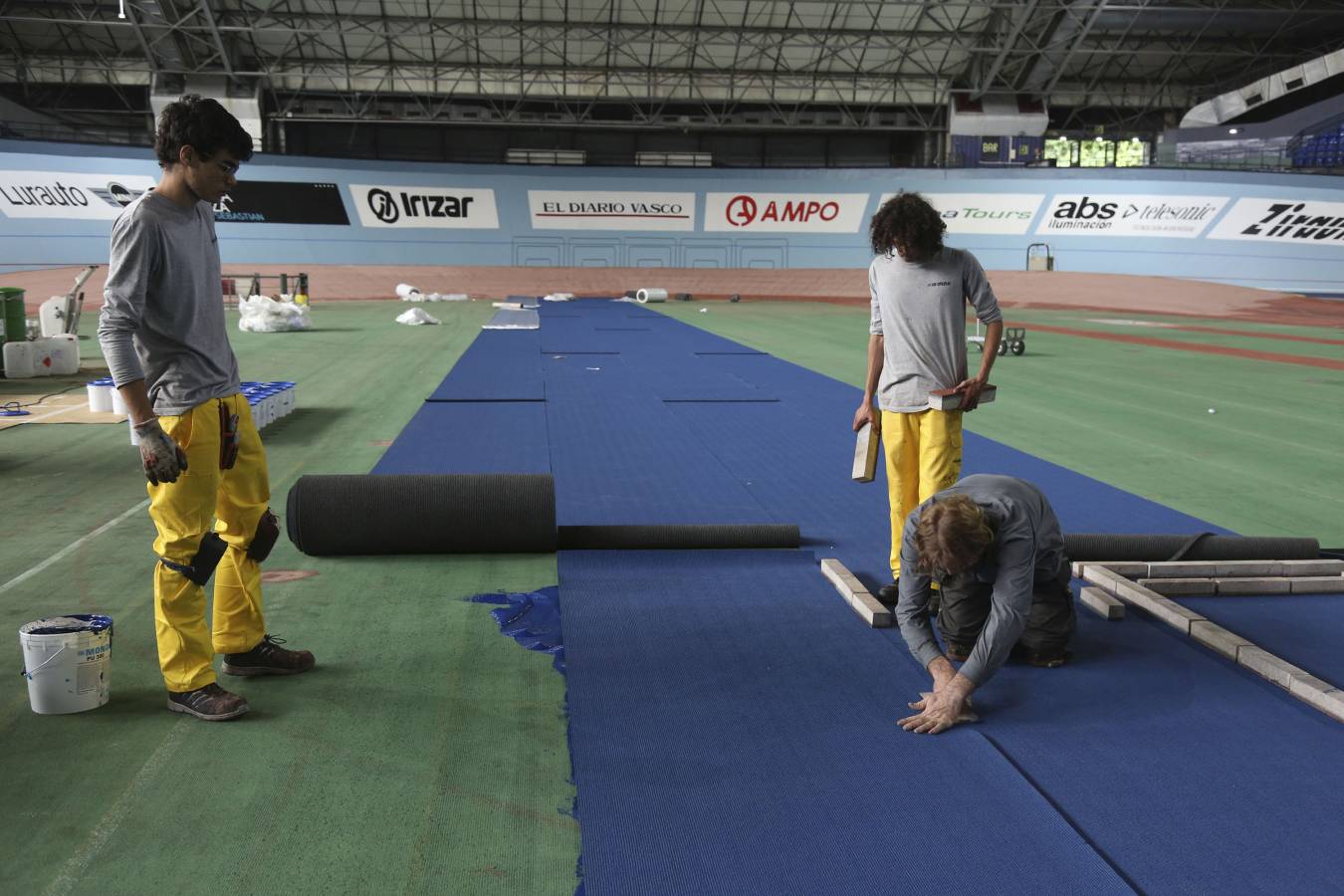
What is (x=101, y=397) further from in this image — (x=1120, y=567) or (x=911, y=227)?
(x=1120, y=567)

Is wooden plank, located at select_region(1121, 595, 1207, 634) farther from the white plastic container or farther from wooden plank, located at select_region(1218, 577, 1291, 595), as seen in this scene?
the white plastic container

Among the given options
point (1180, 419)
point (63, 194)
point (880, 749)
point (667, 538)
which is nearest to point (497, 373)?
point (1180, 419)

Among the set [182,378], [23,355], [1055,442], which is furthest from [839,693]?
[23,355]

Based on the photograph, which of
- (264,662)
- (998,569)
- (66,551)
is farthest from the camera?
(66,551)

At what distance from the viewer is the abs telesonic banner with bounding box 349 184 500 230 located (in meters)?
33.5

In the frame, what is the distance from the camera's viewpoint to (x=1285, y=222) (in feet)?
110

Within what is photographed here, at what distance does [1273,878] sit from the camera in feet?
9.16

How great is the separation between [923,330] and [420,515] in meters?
2.82

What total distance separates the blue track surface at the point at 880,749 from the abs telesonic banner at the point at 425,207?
29402mm

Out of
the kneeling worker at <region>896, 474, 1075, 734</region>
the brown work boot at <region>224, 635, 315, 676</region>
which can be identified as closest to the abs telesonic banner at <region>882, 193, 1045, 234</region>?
the kneeling worker at <region>896, 474, 1075, 734</region>

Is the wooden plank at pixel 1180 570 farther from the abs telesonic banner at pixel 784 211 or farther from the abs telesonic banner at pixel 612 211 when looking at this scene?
the abs telesonic banner at pixel 612 211

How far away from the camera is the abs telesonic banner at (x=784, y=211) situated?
3522 centimetres

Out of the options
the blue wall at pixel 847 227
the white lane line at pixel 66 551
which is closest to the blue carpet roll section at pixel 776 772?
the white lane line at pixel 66 551

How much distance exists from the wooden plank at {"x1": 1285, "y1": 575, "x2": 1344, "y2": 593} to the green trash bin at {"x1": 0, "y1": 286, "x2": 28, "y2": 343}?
1348 cm
